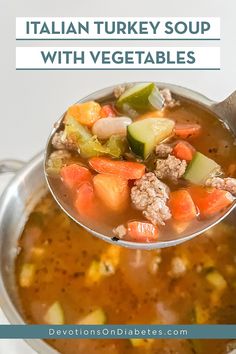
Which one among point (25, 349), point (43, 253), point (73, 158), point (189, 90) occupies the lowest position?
point (25, 349)

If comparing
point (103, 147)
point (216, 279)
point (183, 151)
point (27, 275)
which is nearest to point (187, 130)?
point (183, 151)

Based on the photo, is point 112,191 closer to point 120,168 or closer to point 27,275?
point 120,168

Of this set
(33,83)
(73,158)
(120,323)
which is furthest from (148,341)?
(33,83)

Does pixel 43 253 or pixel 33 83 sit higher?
pixel 33 83

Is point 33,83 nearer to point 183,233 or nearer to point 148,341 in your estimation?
point 183,233

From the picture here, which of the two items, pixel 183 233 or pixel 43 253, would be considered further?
pixel 43 253

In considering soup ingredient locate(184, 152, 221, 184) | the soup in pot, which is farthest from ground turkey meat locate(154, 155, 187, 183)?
the soup in pot
